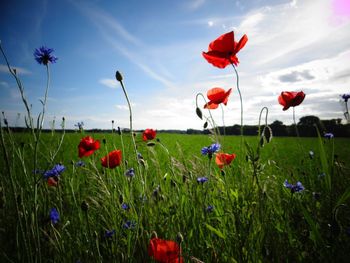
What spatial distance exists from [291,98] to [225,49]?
607 mm

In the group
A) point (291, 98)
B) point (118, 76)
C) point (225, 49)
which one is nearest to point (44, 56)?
point (118, 76)

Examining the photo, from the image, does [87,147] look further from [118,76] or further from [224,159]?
[224,159]

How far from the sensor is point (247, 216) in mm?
1373

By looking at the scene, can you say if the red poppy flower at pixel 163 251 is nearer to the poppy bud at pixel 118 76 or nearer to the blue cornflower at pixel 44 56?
the poppy bud at pixel 118 76

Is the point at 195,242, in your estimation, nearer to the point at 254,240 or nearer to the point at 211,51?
the point at 254,240

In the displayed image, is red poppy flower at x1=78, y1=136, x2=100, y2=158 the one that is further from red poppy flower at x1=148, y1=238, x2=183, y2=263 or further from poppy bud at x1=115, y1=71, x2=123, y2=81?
red poppy flower at x1=148, y1=238, x2=183, y2=263

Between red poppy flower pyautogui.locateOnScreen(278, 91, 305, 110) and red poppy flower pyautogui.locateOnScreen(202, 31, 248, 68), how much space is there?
1.44 feet

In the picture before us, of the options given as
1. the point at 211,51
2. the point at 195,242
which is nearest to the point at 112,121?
the point at 211,51

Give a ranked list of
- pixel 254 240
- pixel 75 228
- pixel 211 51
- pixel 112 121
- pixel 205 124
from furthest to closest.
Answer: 1. pixel 112 121
2. pixel 205 124
3. pixel 75 228
4. pixel 211 51
5. pixel 254 240

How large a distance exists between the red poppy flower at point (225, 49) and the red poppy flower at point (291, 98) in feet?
1.44

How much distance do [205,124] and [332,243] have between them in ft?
3.73

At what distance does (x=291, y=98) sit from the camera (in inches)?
65.2

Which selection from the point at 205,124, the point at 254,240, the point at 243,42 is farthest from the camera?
the point at 205,124

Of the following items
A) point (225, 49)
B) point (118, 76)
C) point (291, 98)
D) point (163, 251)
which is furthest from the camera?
point (291, 98)
